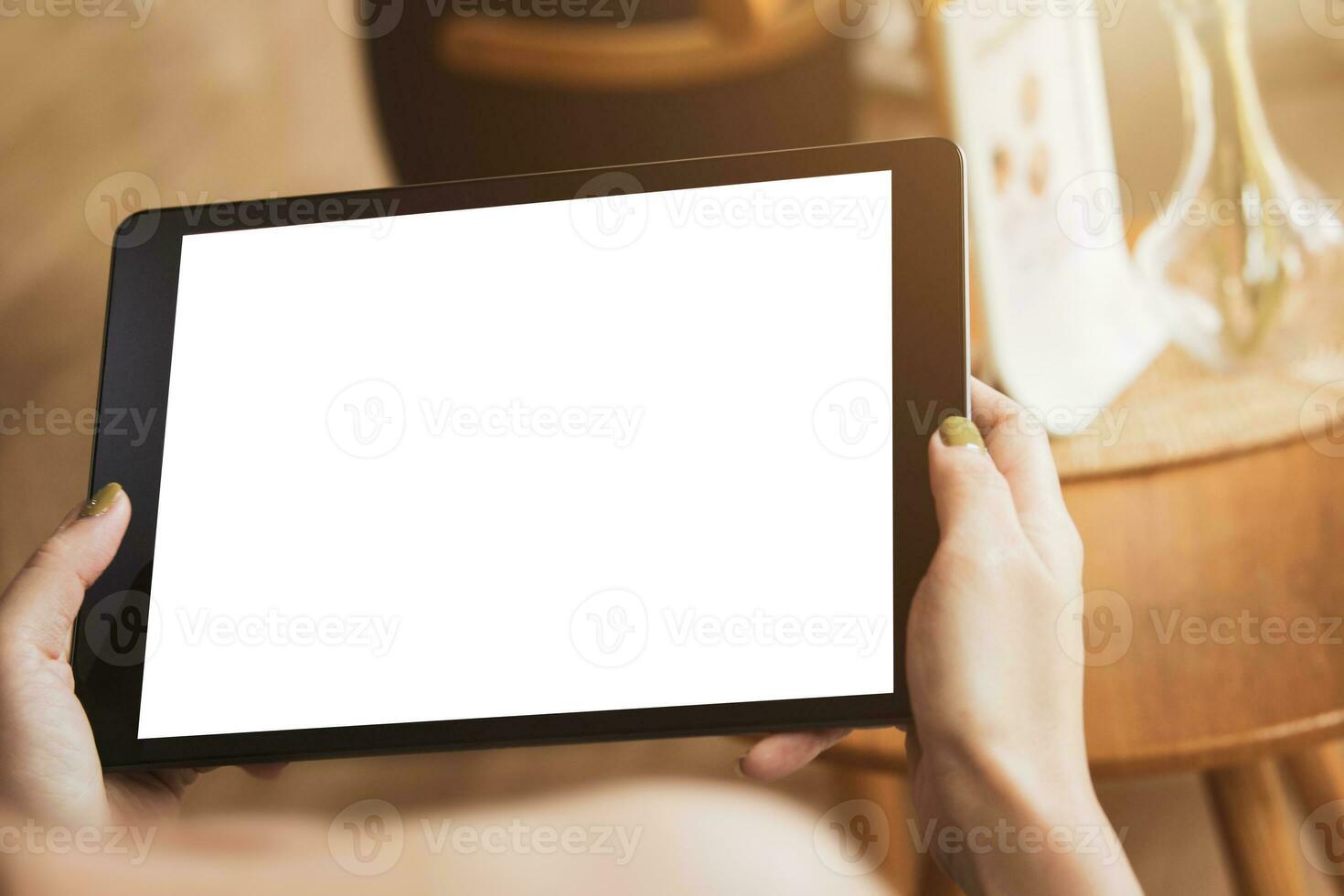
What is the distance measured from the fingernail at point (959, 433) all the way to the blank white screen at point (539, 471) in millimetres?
30

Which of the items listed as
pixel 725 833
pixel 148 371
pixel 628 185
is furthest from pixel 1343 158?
pixel 148 371

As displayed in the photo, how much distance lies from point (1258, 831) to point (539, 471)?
1.68ft

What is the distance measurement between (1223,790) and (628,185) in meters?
0.54

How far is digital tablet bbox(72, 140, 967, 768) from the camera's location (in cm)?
45

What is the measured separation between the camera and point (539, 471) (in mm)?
479

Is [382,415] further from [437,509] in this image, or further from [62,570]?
[62,570]

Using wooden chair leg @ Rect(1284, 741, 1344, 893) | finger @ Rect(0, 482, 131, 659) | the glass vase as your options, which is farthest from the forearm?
finger @ Rect(0, 482, 131, 659)

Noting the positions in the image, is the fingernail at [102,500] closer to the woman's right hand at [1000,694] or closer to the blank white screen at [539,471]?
the blank white screen at [539,471]

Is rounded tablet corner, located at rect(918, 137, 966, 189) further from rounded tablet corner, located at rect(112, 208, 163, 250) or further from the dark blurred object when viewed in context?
rounded tablet corner, located at rect(112, 208, 163, 250)

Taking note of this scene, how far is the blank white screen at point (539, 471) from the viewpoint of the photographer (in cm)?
45

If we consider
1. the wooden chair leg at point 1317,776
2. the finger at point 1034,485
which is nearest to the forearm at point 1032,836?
the finger at point 1034,485

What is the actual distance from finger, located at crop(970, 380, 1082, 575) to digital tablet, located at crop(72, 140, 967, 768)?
9 centimetres

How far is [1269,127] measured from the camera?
0.75m

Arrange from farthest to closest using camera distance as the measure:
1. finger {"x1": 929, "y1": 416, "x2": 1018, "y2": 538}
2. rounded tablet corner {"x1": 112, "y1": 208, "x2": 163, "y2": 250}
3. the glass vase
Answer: the glass vase, rounded tablet corner {"x1": 112, "y1": 208, "x2": 163, "y2": 250}, finger {"x1": 929, "y1": 416, "x2": 1018, "y2": 538}
